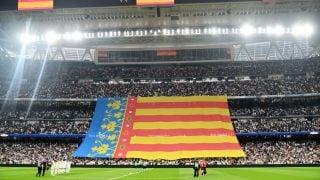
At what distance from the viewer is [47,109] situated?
236 feet

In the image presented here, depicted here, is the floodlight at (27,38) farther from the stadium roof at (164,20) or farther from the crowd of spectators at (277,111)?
the crowd of spectators at (277,111)

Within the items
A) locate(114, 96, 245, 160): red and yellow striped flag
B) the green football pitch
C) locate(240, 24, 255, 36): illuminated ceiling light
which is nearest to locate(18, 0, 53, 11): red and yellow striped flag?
the green football pitch

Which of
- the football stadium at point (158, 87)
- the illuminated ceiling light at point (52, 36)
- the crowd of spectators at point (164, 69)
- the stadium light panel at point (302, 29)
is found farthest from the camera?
the crowd of spectators at point (164, 69)

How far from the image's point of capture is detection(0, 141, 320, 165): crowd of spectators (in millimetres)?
55812

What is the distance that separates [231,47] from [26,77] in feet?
132

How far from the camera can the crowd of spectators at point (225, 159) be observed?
55812 mm

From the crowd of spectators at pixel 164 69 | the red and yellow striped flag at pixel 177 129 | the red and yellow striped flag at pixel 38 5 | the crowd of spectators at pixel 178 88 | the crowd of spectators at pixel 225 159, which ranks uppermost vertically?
the red and yellow striped flag at pixel 38 5

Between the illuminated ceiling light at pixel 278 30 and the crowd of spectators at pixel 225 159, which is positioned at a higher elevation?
the illuminated ceiling light at pixel 278 30

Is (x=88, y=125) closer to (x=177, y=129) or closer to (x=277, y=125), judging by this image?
(x=177, y=129)

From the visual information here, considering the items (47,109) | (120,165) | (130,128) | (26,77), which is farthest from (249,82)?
(26,77)

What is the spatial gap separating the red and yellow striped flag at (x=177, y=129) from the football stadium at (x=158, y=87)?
18cm

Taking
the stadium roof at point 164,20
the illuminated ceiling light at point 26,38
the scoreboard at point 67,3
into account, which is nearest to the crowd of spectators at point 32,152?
the illuminated ceiling light at point 26,38

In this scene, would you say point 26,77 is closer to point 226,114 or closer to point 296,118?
point 226,114

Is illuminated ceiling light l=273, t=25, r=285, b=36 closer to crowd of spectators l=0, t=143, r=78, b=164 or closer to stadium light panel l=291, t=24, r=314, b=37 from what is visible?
stadium light panel l=291, t=24, r=314, b=37
